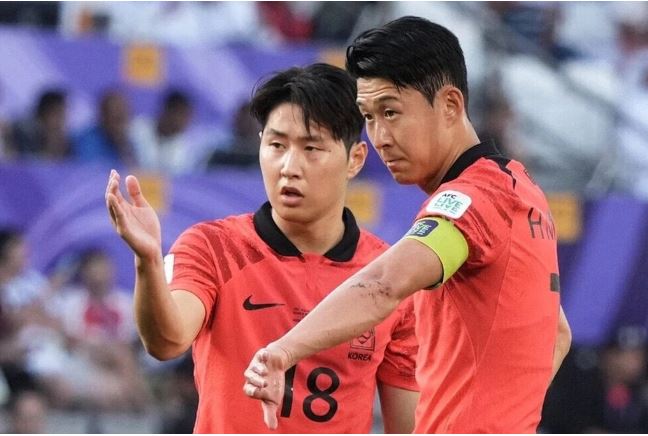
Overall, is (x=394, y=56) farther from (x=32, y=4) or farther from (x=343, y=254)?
(x=32, y=4)

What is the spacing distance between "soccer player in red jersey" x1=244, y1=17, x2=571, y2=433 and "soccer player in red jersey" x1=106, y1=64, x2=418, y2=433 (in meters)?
0.73

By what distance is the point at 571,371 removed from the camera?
966 cm

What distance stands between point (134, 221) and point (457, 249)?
85 cm

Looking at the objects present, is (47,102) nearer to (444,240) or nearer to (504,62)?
A: (504,62)

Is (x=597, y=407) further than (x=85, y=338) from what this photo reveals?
Yes

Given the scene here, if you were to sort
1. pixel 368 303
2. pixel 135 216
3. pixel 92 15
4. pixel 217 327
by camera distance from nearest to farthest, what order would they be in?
pixel 368 303 < pixel 135 216 < pixel 217 327 < pixel 92 15

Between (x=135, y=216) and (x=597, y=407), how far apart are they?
21.5 feet

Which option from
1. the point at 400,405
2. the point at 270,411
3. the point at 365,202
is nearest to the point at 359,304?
the point at 270,411

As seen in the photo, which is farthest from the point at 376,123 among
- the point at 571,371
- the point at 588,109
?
the point at 588,109

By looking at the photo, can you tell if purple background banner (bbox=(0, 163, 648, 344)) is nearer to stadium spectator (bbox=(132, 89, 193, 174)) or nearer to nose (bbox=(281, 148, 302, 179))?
stadium spectator (bbox=(132, 89, 193, 174))

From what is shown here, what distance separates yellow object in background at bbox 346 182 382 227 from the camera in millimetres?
8984

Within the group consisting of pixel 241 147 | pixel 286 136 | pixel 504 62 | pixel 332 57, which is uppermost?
pixel 504 62

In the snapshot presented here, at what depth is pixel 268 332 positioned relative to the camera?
14.7ft

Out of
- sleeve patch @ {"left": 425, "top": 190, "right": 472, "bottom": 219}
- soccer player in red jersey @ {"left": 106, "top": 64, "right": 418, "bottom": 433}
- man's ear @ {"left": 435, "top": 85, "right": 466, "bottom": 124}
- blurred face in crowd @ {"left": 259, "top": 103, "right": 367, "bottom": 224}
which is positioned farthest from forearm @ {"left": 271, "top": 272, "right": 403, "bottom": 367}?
blurred face in crowd @ {"left": 259, "top": 103, "right": 367, "bottom": 224}
